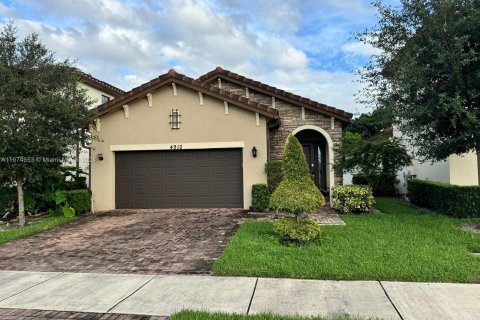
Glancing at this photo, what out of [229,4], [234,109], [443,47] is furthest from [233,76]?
[443,47]

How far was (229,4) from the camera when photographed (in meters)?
10.8

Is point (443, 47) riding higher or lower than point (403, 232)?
higher

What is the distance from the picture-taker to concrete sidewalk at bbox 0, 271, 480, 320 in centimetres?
430

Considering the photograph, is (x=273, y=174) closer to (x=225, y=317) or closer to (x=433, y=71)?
(x=433, y=71)

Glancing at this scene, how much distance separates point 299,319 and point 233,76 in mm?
12514

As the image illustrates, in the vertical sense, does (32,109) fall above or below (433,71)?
below

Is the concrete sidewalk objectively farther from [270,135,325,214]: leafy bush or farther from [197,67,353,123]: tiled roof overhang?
[197,67,353,123]: tiled roof overhang

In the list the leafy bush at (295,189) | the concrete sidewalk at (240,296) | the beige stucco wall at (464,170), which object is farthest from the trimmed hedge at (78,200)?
the beige stucco wall at (464,170)

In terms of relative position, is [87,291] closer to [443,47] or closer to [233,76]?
[443,47]

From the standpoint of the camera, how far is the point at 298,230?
24.0 ft

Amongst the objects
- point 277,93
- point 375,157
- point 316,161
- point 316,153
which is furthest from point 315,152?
point 375,157

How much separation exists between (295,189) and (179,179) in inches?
247

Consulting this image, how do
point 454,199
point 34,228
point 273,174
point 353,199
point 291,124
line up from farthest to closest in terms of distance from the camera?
point 291,124
point 273,174
point 353,199
point 454,199
point 34,228

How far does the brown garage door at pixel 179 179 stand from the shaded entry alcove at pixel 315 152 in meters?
4.09
